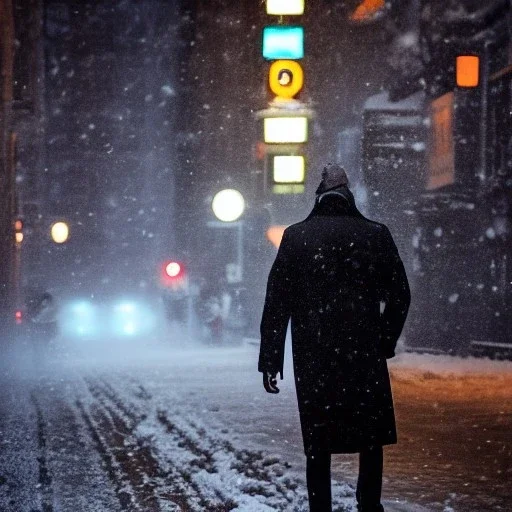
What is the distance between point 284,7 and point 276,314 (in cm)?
701

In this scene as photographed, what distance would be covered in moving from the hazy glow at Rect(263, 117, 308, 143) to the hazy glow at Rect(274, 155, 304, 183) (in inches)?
8.4

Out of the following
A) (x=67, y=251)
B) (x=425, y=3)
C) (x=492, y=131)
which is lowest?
(x=67, y=251)

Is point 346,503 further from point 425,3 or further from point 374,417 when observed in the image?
point 425,3

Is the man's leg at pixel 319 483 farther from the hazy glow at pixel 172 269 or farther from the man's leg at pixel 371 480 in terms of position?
the hazy glow at pixel 172 269

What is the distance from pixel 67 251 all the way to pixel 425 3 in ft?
120

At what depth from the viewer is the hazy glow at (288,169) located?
39.4ft

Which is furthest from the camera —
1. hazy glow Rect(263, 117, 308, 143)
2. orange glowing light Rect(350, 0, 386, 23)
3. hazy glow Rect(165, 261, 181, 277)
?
orange glowing light Rect(350, 0, 386, 23)

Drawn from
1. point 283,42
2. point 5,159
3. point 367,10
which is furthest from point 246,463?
point 367,10

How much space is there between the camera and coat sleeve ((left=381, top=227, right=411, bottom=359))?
16.3 feet

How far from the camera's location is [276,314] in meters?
4.99

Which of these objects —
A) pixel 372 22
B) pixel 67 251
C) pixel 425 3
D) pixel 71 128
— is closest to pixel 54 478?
pixel 425 3

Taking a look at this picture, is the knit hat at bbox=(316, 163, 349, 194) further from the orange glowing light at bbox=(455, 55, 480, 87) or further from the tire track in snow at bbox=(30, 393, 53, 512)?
the orange glowing light at bbox=(455, 55, 480, 87)

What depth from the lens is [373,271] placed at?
4.99 m

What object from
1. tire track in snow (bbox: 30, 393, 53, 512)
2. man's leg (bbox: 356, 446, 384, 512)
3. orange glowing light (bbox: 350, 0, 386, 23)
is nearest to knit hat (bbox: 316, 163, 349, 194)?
man's leg (bbox: 356, 446, 384, 512)
